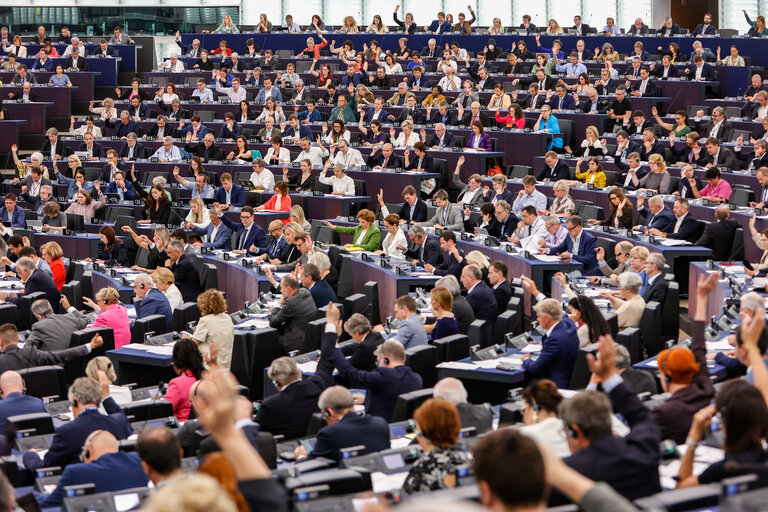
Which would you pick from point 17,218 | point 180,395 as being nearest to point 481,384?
point 180,395

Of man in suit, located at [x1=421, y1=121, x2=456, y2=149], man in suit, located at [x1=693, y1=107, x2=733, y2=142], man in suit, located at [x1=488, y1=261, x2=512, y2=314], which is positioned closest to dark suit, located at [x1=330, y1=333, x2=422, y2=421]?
A: man in suit, located at [x1=488, y1=261, x2=512, y2=314]

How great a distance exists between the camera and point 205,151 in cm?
1891

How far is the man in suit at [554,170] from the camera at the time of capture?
634 inches

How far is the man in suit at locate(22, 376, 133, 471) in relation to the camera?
21.9 ft

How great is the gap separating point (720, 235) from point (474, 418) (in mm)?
6719

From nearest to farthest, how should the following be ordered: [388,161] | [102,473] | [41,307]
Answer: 1. [102,473]
2. [41,307]
3. [388,161]

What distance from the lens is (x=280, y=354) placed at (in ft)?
33.9

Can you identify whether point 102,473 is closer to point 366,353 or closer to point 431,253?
point 366,353

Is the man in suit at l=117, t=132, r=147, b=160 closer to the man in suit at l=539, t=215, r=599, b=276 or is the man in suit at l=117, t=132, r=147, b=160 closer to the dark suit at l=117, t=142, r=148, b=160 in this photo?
the dark suit at l=117, t=142, r=148, b=160

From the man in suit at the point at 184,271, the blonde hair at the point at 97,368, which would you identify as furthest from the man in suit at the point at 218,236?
the blonde hair at the point at 97,368

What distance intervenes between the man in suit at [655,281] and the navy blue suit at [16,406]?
5533 mm

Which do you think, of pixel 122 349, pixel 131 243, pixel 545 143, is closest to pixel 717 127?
pixel 545 143

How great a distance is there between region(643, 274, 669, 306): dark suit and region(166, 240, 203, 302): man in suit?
5289 millimetres

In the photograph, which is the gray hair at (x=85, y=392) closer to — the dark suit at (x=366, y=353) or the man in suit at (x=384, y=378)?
the man in suit at (x=384, y=378)
